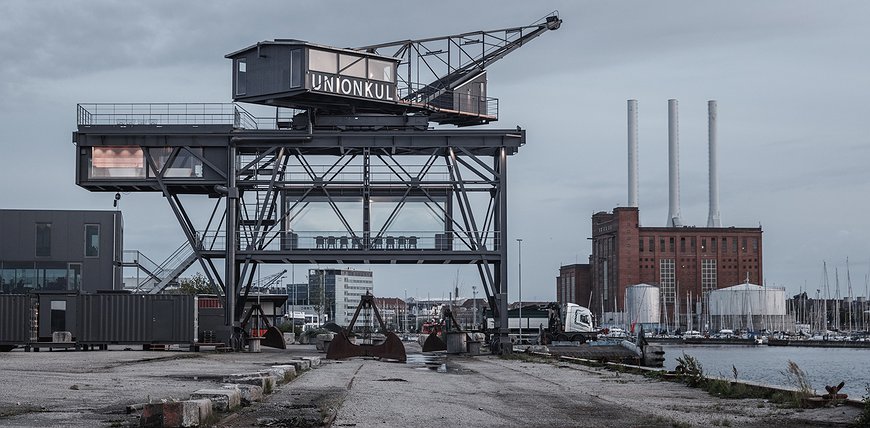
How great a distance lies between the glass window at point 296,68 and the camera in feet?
195

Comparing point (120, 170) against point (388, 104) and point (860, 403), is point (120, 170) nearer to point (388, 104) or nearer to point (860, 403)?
point (388, 104)

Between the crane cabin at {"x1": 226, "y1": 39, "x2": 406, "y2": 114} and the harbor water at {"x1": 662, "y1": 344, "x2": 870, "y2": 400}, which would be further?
the harbor water at {"x1": 662, "y1": 344, "x2": 870, "y2": 400}

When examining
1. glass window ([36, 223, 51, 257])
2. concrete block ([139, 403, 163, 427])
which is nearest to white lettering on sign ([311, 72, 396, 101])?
glass window ([36, 223, 51, 257])

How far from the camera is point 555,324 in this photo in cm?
9594

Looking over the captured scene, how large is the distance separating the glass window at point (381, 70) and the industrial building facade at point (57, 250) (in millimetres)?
24504

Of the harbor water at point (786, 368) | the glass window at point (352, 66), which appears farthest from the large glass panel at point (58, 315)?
the harbor water at point (786, 368)

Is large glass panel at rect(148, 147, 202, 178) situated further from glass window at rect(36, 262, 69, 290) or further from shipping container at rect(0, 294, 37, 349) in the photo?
glass window at rect(36, 262, 69, 290)

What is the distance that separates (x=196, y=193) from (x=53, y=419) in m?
49.7

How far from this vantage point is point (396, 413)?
2144cm

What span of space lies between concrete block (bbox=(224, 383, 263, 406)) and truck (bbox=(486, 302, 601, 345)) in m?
42.9

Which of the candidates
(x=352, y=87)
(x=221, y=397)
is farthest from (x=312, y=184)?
(x=221, y=397)

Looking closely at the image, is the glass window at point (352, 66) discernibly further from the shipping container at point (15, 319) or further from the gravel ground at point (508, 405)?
the gravel ground at point (508, 405)

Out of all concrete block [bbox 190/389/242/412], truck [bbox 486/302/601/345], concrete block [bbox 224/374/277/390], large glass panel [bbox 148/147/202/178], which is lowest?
truck [bbox 486/302/601/345]

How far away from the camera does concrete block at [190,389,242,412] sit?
1975 centimetres
